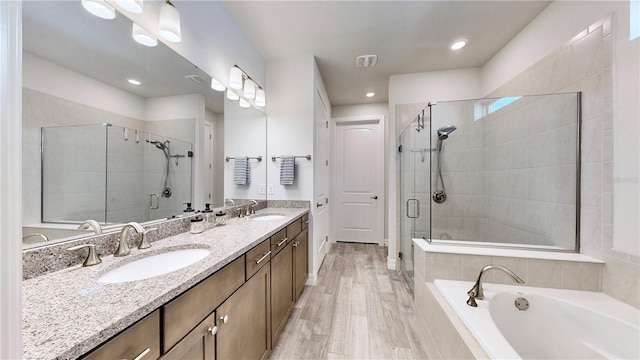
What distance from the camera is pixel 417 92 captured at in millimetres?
2896

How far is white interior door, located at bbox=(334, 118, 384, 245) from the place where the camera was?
3.88 meters

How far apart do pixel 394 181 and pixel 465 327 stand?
1989 millimetres

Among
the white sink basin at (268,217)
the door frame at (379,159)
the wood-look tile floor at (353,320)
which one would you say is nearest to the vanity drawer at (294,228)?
the white sink basin at (268,217)

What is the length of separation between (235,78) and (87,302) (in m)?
1.84

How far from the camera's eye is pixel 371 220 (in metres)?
3.94

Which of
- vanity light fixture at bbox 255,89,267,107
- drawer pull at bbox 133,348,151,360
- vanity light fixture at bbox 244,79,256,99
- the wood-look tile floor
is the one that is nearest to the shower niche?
drawer pull at bbox 133,348,151,360

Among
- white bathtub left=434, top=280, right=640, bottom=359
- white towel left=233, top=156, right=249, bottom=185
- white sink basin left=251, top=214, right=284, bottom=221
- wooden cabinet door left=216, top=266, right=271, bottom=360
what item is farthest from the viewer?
white towel left=233, top=156, right=249, bottom=185

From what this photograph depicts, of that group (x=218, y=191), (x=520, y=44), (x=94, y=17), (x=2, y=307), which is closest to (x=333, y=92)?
(x=520, y=44)

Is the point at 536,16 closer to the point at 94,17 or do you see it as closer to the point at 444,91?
the point at 444,91

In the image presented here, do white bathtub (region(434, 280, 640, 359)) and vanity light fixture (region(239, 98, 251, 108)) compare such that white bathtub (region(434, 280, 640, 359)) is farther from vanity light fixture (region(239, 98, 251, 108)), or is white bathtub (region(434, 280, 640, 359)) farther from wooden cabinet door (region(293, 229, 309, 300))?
vanity light fixture (region(239, 98, 251, 108))

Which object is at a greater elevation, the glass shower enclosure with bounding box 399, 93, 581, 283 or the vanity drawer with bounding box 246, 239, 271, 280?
the glass shower enclosure with bounding box 399, 93, 581, 283

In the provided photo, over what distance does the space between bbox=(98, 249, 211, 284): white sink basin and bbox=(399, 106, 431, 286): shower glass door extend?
1988 millimetres

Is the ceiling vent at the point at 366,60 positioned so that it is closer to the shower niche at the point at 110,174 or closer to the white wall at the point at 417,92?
the white wall at the point at 417,92

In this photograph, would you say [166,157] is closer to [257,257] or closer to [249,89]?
[257,257]
